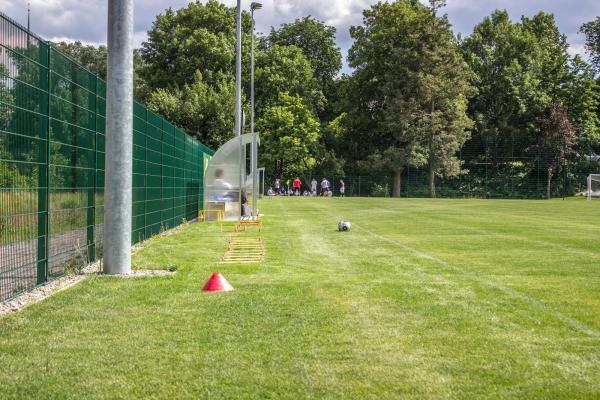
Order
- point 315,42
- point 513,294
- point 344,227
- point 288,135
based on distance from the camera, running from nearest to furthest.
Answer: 1. point 513,294
2. point 344,227
3. point 288,135
4. point 315,42

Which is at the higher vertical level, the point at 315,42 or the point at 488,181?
the point at 315,42

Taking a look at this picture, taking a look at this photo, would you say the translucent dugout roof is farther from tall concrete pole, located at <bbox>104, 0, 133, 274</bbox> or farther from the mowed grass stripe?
the mowed grass stripe

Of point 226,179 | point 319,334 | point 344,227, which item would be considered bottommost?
point 319,334

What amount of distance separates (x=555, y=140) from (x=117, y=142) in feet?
202

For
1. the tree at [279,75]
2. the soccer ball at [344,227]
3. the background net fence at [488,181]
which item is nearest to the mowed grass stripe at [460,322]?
the soccer ball at [344,227]

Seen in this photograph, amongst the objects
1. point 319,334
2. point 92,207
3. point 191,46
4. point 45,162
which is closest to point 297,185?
point 191,46

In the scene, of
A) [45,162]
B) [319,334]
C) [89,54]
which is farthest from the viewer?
[89,54]

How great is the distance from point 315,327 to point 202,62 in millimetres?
61178

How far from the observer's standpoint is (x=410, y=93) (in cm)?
6506

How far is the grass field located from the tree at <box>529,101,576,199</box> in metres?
57.3

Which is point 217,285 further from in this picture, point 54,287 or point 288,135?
point 288,135

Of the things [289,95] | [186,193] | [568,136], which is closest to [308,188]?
[289,95]

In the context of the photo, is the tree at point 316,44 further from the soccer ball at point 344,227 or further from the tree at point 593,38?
the soccer ball at point 344,227

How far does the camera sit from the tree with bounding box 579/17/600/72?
74.8 m
